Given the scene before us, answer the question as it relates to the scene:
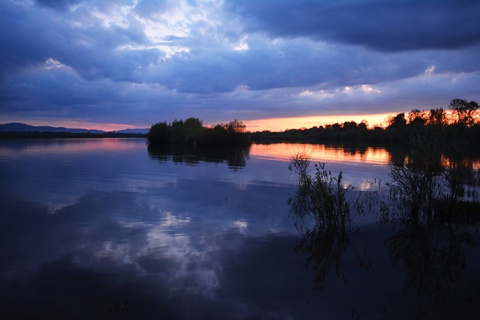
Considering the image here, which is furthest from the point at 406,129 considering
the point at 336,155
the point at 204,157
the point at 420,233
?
the point at 420,233

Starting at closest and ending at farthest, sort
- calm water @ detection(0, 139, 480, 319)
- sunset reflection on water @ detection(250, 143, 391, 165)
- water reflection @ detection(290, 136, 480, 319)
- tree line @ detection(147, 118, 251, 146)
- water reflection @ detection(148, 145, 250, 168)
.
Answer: calm water @ detection(0, 139, 480, 319)
water reflection @ detection(290, 136, 480, 319)
water reflection @ detection(148, 145, 250, 168)
sunset reflection on water @ detection(250, 143, 391, 165)
tree line @ detection(147, 118, 251, 146)

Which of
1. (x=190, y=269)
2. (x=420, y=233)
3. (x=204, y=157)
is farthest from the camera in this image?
(x=204, y=157)

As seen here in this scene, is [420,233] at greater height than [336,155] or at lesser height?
lesser

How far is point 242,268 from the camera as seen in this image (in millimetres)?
9711

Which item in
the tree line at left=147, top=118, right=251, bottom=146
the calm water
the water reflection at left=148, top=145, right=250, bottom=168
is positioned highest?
the tree line at left=147, top=118, right=251, bottom=146

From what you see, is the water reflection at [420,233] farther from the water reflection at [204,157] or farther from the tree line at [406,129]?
the water reflection at [204,157]

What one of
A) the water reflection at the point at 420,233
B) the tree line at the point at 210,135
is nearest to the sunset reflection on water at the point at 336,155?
the tree line at the point at 210,135

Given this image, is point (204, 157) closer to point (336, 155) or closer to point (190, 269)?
point (336, 155)

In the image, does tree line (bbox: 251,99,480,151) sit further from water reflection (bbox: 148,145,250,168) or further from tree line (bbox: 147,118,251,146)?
tree line (bbox: 147,118,251,146)

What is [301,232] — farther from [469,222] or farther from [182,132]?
[182,132]

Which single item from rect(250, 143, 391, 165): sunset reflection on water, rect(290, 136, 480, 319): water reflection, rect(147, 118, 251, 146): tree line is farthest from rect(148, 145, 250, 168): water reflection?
rect(290, 136, 480, 319): water reflection

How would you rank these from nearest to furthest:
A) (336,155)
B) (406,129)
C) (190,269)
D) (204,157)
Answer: (190,269) < (204,157) < (336,155) < (406,129)

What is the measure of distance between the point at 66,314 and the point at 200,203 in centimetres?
1160

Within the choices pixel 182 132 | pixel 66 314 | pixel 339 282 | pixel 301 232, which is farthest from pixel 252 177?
pixel 182 132
